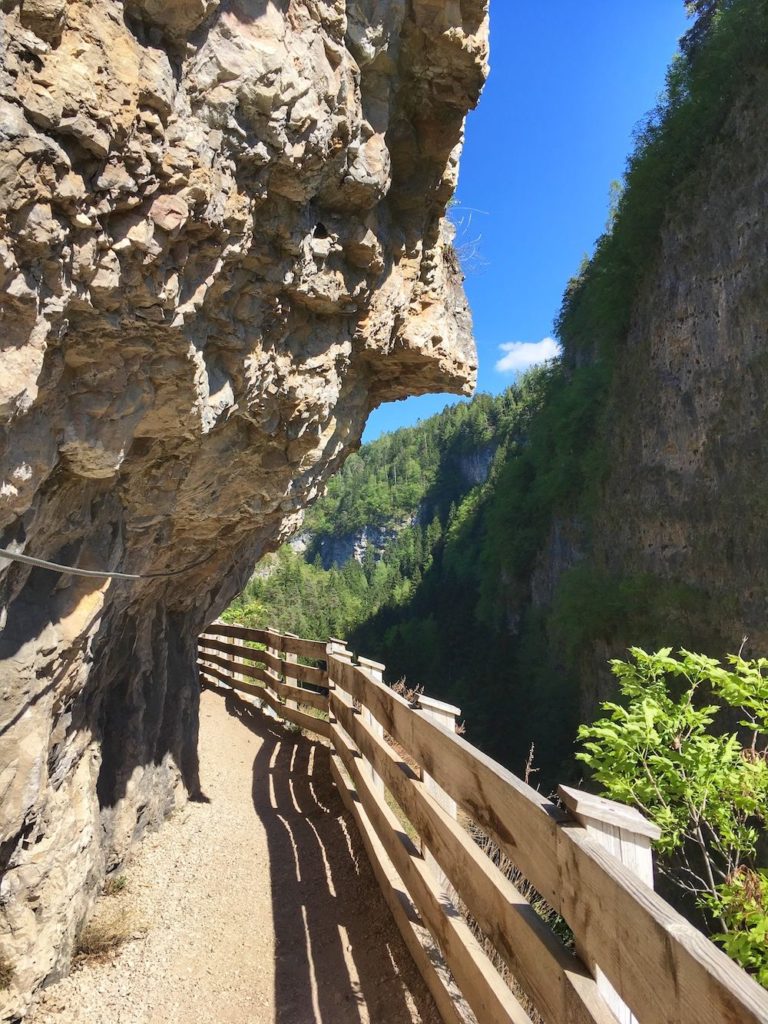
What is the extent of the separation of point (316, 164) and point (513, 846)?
9.67 feet

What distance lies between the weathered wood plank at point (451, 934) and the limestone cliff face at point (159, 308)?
1.74m

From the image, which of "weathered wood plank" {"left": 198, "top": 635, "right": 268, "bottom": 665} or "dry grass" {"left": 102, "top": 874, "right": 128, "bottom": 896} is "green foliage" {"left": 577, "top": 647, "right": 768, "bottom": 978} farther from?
"weathered wood plank" {"left": 198, "top": 635, "right": 268, "bottom": 665}

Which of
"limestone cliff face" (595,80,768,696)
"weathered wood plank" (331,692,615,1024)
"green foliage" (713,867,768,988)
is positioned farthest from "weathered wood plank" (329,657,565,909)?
"limestone cliff face" (595,80,768,696)

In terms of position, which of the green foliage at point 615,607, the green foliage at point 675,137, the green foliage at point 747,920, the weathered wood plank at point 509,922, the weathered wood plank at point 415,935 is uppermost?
the green foliage at point 675,137

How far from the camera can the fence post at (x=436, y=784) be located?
2612 millimetres

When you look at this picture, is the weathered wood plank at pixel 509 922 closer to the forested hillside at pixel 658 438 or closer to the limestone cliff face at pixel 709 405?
the limestone cliff face at pixel 709 405

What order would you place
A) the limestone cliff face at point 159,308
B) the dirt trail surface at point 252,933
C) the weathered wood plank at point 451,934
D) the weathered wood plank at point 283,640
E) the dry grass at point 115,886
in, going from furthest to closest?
the weathered wood plank at point 283,640 → the dry grass at point 115,886 → the dirt trail surface at point 252,933 → the limestone cliff face at point 159,308 → the weathered wood plank at point 451,934

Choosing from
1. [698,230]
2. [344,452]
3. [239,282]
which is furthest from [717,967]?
[698,230]

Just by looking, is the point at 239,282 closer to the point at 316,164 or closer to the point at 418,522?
the point at 316,164

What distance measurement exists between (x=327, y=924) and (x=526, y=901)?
6.51 ft

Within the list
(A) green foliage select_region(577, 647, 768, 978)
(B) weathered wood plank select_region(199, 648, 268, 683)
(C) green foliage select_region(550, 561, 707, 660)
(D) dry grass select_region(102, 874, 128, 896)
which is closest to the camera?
(A) green foliage select_region(577, 647, 768, 978)

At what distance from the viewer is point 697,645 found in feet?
66.2

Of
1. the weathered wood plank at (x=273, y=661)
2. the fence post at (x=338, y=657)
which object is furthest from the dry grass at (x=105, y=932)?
the weathered wood plank at (x=273, y=661)

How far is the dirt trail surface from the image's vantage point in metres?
2.81
